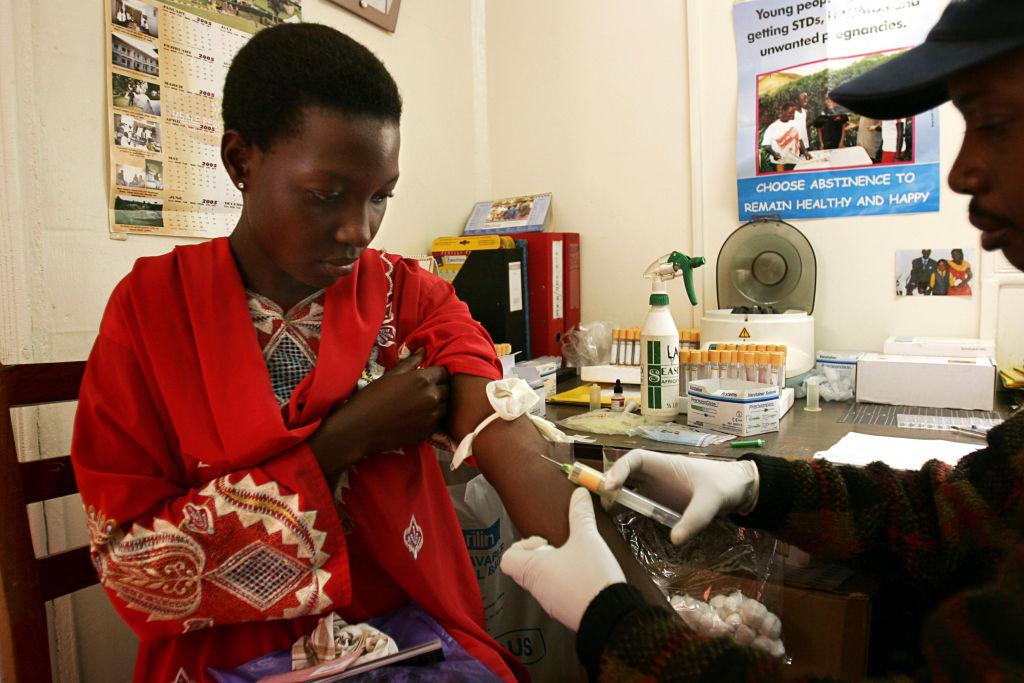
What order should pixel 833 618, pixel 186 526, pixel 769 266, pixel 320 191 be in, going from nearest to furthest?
1. pixel 186 526
2. pixel 320 191
3. pixel 833 618
4. pixel 769 266

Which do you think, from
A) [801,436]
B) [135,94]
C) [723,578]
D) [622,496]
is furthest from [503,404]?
[135,94]

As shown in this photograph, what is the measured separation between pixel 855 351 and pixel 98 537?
197 centimetres

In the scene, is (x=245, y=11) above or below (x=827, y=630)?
above

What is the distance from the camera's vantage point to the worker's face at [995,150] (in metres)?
0.61

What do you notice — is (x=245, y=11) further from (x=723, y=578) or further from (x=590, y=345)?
(x=723, y=578)

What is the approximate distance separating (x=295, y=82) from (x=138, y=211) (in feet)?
2.43

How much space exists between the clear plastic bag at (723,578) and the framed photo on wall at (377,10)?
1.71 m

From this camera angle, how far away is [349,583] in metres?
0.82

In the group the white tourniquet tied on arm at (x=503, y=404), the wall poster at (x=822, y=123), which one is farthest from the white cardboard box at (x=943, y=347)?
the white tourniquet tied on arm at (x=503, y=404)

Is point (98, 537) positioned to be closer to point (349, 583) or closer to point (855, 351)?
point (349, 583)

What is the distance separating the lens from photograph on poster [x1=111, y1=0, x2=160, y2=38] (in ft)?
4.36

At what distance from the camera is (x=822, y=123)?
1980mm

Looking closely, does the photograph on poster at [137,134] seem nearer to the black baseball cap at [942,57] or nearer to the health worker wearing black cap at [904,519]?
the health worker wearing black cap at [904,519]

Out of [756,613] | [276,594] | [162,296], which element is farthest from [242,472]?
[756,613]
